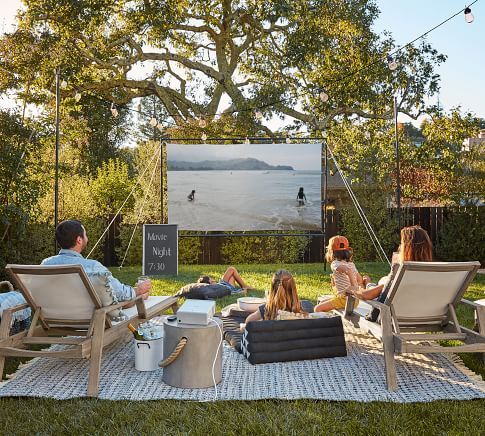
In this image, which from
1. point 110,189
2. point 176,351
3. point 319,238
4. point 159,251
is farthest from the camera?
point 110,189

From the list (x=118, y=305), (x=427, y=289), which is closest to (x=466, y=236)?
(x=427, y=289)

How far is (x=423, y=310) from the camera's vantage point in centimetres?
397

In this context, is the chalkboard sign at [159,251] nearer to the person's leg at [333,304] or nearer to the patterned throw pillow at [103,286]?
the person's leg at [333,304]

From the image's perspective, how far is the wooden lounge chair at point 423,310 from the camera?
3613 mm

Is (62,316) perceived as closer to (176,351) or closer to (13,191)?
(176,351)

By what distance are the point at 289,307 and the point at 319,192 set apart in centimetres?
574

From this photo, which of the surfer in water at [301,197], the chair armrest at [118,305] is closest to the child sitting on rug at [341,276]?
the chair armrest at [118,305]

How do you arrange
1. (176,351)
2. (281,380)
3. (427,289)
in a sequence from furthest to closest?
(427,289) → (281,380) → (176,351)

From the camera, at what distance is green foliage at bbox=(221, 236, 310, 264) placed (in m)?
11.6

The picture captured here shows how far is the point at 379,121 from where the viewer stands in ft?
44.4

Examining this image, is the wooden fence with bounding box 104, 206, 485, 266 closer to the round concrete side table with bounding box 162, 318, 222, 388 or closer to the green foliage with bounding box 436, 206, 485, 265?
the green foliage with bounding box 436, 206, 485, 265

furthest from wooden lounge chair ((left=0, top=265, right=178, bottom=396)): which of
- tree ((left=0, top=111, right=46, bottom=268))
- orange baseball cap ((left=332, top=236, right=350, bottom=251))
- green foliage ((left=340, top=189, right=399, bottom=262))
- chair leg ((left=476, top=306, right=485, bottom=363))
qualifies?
green foliage ((left=340, top=189, right=399, bottom=262))

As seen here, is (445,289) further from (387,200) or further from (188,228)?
(387,200)

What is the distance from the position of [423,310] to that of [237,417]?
171cm
